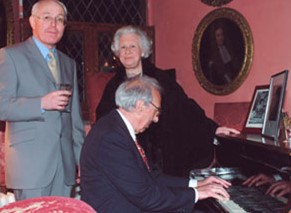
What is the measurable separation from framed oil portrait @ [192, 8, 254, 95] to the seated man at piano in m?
2.14

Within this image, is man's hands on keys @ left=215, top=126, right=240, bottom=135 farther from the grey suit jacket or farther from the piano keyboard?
the grey suit jacket

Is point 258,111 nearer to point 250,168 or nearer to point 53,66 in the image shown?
point 250,168

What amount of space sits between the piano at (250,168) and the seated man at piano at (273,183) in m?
0.02

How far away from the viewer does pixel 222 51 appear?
13.4ft

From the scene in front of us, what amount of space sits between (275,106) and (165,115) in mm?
960

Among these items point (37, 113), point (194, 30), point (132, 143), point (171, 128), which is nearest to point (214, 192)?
point (132, 143)

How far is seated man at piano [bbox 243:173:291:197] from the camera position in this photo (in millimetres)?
1409

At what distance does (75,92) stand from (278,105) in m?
1.15

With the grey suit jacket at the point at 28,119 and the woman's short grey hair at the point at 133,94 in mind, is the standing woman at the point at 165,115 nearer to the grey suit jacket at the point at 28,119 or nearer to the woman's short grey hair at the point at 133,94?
the grey suit jacket at the point at 28,119

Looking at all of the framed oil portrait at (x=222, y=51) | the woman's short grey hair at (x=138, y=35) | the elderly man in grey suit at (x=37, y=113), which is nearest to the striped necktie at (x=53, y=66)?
the elderly man in grey suit at (x=37, y=113)

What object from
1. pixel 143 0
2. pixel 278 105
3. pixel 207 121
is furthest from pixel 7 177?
pixel 143 0

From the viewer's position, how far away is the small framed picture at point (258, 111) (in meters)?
2.10

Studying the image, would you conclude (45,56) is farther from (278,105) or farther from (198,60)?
(198,60)

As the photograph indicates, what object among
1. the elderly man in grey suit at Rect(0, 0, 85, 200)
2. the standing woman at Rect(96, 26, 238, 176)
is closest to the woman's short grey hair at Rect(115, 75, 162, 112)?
the elderly man in grey suit at Rect(0, 0, 85, 200)
